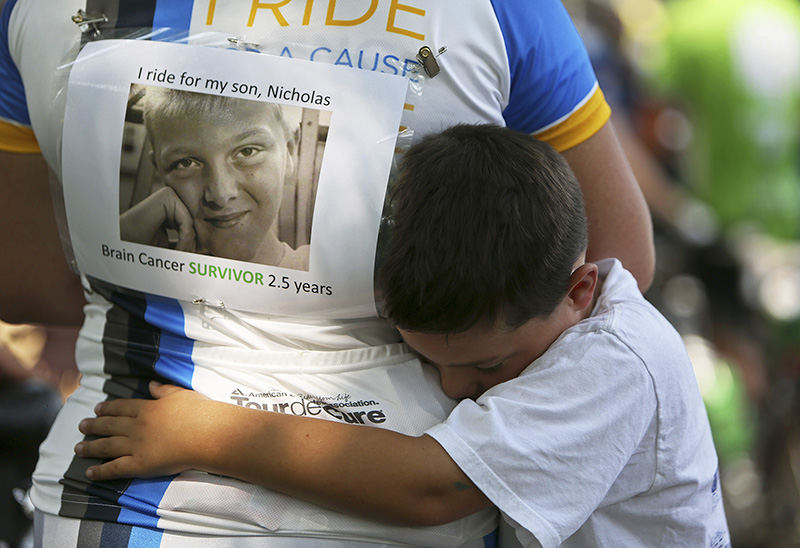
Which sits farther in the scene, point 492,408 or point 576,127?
point 576,127

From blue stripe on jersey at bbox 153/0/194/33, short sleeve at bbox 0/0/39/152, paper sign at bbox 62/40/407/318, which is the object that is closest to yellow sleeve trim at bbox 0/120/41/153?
short sleeve at bbox 0/0/39/152

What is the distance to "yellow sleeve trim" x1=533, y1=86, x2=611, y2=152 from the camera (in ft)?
4.57

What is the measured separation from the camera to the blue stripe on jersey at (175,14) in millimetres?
1295

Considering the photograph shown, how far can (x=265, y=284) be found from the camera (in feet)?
4.19

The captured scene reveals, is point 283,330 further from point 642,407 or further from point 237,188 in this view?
point 642,407

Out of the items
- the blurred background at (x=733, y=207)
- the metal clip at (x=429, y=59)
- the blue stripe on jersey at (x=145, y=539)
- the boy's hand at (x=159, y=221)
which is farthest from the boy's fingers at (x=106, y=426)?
the blurred background at (x=733, y=207)

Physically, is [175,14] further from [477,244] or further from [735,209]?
[735,209]

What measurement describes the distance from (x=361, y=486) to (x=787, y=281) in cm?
366

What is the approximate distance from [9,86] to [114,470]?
0.63 m

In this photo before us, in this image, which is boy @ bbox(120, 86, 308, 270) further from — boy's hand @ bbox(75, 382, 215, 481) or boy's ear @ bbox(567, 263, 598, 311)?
boy's ear @ bbox(567, 263, 598, 311)

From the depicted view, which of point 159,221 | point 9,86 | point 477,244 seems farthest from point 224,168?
point 9,86

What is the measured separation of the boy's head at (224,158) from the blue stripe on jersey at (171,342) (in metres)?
0.16

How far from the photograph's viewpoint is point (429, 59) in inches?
48.4

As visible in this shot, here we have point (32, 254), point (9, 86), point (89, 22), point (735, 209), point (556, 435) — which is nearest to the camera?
point (556, 435)
